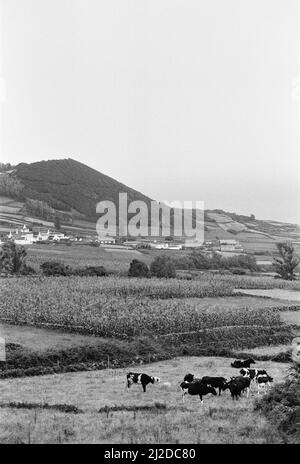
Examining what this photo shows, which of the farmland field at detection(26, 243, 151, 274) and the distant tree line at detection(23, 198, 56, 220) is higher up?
the distant tree line at detection(23, 198, 56, 220)

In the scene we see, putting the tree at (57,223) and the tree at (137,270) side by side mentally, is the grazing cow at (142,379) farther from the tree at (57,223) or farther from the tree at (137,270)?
the tree at (57,223)

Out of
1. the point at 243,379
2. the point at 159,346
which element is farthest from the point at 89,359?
the point at 243,379

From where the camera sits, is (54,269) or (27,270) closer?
(54,269)

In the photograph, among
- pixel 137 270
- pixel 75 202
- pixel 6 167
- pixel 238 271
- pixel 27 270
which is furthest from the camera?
pixel 6 167

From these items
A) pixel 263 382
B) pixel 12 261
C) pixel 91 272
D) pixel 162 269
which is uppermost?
pixel 12 261

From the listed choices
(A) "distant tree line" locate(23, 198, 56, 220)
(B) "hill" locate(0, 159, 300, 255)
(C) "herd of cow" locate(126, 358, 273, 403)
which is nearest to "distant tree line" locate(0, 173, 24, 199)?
(B) "hill" locate(0, 159, 300, 255)

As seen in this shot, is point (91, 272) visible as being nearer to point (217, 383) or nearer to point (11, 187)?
point (217, 383)

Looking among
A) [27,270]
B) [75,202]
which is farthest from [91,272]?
[75,202]

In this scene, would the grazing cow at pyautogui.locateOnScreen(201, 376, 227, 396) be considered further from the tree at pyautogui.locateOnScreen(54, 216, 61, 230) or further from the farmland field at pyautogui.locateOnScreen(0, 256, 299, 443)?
the tree at pyautogui.locateOnScreen(54, 216, 61, 230)

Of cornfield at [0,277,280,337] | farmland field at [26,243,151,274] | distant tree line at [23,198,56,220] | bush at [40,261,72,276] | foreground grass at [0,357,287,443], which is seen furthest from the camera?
distant tree line at [23,198,56,220]
